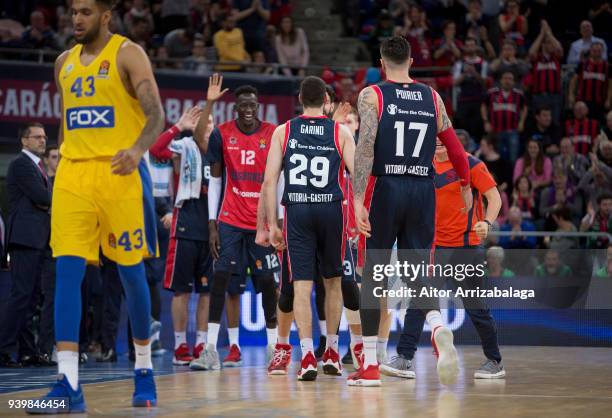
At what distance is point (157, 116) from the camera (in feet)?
22.2

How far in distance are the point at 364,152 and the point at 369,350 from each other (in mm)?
1433

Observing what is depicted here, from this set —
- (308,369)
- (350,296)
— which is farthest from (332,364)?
(350,296)

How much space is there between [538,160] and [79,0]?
11.4 m

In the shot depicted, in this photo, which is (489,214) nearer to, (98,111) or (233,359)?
(233,359)

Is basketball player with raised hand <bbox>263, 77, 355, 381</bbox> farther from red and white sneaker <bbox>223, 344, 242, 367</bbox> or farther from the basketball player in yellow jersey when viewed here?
the basketball player in yellow jersey

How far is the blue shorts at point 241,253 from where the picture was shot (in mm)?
10570

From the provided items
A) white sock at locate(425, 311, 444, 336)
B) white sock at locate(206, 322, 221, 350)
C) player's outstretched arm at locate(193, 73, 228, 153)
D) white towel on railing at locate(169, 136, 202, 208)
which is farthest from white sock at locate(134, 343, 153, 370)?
white towel on railing at locate(169, 136, 202, 208)

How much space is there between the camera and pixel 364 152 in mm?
8062

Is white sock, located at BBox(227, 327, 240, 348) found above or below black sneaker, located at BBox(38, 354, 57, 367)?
above

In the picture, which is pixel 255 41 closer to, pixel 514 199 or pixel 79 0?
pixel 514 199

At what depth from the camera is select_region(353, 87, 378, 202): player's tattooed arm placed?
315 inches

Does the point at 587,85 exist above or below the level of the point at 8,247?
above

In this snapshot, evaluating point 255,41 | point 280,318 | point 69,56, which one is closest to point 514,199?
point 255,41

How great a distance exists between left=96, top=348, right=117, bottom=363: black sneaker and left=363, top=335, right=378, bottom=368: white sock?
4.12m
